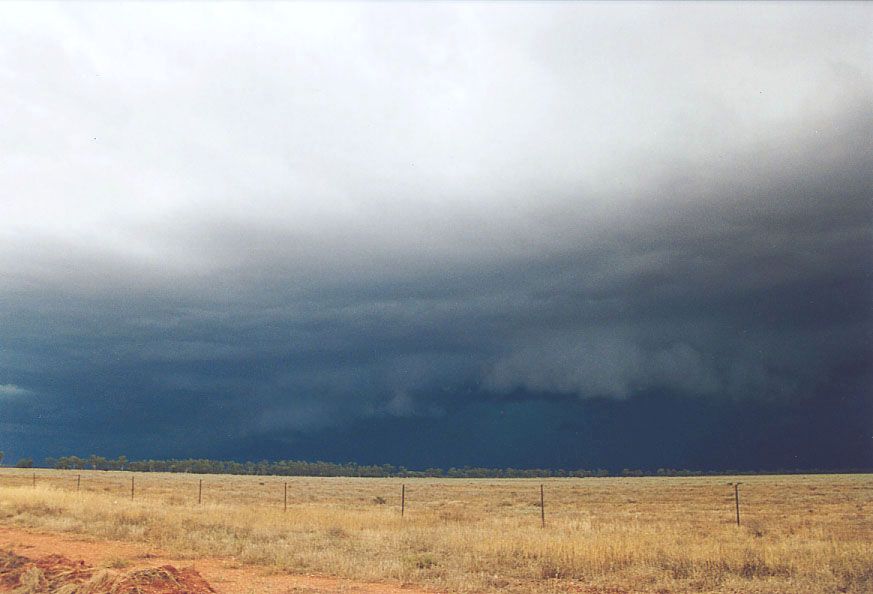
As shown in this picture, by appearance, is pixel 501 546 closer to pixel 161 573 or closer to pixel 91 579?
pixel 161 573

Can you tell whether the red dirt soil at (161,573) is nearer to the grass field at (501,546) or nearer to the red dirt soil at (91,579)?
the red dirt soil at (91,579)

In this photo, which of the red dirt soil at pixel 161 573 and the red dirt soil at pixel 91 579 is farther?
the red dirt soil at pixel 161 573

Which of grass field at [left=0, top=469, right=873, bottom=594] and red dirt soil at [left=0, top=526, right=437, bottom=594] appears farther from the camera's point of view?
grass field at [left=0, top=469, right=873, bottom=594]

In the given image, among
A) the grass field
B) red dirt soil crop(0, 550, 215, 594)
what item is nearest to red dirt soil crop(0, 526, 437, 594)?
red dirt soil crop(0, 550, 215, 594)

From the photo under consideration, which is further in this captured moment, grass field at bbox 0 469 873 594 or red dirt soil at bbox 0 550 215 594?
grass field at bbox 0 469 873 594

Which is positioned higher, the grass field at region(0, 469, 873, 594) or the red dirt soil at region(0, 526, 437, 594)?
the red dirt soil at region(0, 526, 437, 594)

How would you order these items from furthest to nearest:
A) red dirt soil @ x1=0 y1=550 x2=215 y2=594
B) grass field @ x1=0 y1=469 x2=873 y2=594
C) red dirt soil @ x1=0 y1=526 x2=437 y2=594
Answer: grass field @ x1=0 y1=469 x2=873 y2=594, red dirt soil @ x1=0 y1=526 x2=437 y2=594, red dirt soil @ x1=0 y1=550 x2=215 y2=594

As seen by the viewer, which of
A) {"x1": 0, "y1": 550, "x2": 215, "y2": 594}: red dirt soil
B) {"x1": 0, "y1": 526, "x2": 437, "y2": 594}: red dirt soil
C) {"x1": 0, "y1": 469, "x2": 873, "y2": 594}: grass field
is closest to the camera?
{"x1": 0, "y1": 550, "x2": 215, "y2": 594}: red dirt soil

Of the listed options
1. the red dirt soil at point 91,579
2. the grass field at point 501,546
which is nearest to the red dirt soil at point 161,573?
the red dirt soil at point 91,579

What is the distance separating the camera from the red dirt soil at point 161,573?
1302 centimetres

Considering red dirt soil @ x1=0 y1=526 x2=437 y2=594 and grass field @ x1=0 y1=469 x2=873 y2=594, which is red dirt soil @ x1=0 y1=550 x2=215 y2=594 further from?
grass field @ x1=0 y1=469 x2=873 y2=594

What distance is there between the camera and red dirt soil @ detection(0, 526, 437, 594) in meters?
13.0

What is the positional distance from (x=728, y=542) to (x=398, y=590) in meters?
12.0

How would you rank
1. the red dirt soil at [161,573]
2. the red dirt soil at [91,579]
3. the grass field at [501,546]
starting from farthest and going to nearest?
1. the grass field at [501,546]
2. the red dirt soil at [161,573]
3. the red dirt soil at [91,579]
